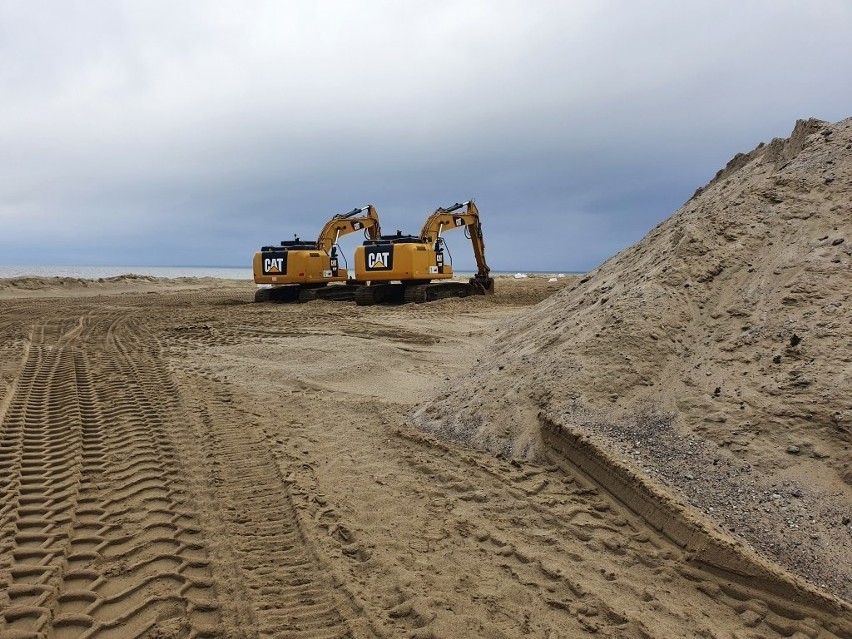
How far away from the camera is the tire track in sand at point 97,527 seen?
2363 millimetres

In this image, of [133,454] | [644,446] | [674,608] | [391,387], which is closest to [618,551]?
[674,608]

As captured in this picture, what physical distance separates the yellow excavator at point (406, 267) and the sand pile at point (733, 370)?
11.2 meters

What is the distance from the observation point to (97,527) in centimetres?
309

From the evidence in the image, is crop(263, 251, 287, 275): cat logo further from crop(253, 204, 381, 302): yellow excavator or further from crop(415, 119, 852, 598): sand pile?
crop(415, 119, 852, 598): sand pile

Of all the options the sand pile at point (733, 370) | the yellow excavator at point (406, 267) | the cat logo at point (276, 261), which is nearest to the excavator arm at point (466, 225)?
the yellow excavator at point (406, 267)

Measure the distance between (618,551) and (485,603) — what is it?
2.61ft

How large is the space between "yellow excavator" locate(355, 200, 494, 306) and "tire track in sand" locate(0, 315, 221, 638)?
11448mm

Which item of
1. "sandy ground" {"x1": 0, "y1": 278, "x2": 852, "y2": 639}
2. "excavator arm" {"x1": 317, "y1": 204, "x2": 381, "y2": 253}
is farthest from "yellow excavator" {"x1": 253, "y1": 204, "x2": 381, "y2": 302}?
"sandy ground" {"x1": 0, "y1": 278, "x2": 852, "y2": 639}

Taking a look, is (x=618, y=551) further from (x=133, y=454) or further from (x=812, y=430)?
(x=133, y=454)

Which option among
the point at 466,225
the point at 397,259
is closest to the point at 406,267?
the point at 397,259

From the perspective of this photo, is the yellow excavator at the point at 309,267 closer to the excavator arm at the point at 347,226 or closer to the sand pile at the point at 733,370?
the excavator arm at the point at 347,226

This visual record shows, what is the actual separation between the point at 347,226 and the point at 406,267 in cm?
475

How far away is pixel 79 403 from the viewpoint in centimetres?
559

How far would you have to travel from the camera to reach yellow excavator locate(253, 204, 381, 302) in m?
18.8
